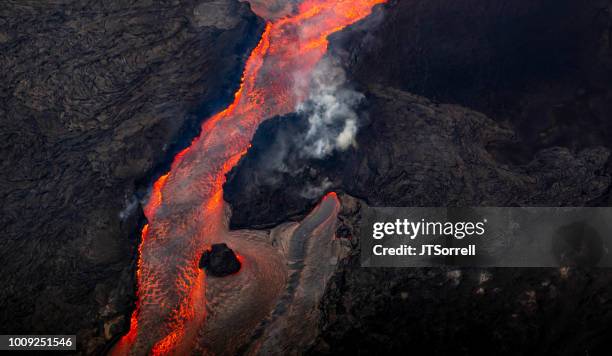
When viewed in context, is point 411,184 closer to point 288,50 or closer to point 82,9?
point 288,50

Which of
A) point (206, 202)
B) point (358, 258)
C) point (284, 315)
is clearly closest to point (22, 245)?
point (206, 202)

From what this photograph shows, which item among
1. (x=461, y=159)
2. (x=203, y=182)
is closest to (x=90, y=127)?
(x=203, y=182)

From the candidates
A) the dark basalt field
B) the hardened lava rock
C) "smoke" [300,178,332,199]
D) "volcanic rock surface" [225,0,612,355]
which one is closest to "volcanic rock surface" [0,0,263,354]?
the dark basalt field

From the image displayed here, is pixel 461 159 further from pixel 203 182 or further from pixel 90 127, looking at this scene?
pixel 90 127

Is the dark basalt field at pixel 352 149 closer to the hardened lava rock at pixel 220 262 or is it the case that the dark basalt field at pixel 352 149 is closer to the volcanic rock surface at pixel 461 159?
the volcanic rock surface at pixel 461 159

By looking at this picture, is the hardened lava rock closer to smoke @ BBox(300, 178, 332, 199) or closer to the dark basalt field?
the dark basalt field
